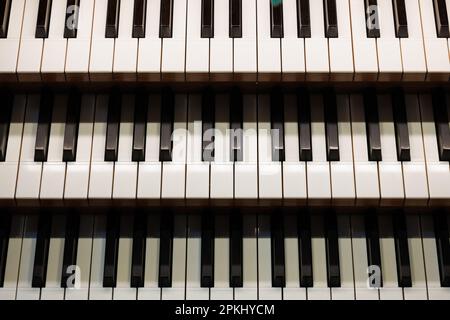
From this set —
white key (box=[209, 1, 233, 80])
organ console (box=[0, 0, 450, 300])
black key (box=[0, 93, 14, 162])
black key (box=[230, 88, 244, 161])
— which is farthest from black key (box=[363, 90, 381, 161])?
black key (box=[0, 93, 14, 162])

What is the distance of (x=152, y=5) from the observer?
155 inches

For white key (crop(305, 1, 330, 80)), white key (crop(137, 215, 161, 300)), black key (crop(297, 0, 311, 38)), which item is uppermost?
black key (crop(297, 0, 311, 38))

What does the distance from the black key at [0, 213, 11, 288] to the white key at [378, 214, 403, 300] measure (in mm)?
2320

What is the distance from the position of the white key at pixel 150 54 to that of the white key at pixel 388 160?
146 cm

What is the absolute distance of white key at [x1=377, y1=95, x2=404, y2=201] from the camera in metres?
3.57

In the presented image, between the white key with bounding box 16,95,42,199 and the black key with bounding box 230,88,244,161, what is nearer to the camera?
the white key with bounding box 16,95,42,199

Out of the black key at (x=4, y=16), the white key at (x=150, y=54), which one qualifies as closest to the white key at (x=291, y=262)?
the white key at (x=150, y=54)

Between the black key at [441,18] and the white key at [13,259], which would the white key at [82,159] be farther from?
the black key at [441,18]

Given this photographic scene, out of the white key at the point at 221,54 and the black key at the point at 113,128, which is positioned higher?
the white key at the point at 221,54

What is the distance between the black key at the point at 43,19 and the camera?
3803 mm

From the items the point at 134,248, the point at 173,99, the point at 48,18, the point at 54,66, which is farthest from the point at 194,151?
the point at 48,18

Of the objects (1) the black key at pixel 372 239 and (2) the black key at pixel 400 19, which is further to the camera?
(2) the black key at pixel 400 19

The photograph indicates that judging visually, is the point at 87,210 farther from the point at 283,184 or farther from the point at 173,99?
the point at 283,184

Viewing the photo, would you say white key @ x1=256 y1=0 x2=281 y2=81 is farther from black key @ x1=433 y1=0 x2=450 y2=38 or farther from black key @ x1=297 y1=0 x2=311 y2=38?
black key @ x1=433 y1=0 x2=450 y2=38
